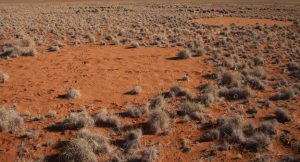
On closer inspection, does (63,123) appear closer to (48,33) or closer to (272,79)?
(272,79)

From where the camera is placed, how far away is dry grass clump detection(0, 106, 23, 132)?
29.8 ft

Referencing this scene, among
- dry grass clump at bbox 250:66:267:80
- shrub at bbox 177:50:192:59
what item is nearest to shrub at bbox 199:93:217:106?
dry grass clump at bbox 250:66:267:80

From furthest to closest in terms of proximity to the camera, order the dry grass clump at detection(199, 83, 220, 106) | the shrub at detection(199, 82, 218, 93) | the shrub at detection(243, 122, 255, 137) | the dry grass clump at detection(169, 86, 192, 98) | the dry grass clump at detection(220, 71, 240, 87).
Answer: the dry grass clump at detection(220, 71, 240, 87)
the shrub at detection(199, 82, 218, 93)
the dry grass clump at detection(169, 86, 192, 98)
the dry grass clump at detection(199, 83, 220, 106)
the shrub at detection(243, 122, 255, 137)

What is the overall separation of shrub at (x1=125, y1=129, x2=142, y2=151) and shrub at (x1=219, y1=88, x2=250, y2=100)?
4.89m

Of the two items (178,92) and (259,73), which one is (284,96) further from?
(178,92)

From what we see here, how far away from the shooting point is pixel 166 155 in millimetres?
8062

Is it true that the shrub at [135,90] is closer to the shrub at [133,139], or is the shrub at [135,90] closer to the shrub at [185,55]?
the shrub at [133,139]

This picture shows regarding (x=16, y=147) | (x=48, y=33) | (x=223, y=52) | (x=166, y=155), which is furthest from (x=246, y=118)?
(x=48, y=33)

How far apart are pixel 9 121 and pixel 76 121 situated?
7.13 ft

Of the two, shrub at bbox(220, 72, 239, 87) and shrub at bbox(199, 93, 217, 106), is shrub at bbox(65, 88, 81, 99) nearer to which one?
shrub at bbox(199, 93, 217, 106)

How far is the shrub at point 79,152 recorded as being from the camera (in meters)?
7.53

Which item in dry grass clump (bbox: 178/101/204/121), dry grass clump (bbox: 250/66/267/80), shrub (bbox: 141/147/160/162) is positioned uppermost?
dry grass clump (bbox: 250/66/267/80)

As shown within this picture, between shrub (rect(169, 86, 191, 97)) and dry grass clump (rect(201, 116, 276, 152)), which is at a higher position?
shrub (rect(169, 86, 191, 97))

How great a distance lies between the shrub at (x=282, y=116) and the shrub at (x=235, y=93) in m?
1.87
